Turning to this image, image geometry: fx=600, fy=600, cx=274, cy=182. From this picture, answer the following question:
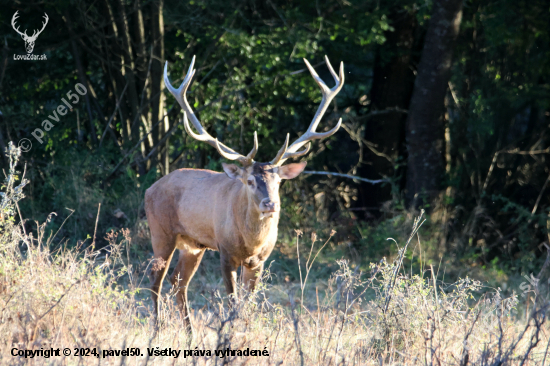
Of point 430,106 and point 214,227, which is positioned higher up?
point 430,106

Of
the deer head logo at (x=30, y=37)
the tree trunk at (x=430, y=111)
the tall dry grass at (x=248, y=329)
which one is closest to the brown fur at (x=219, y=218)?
the tall dry grass at (x=248, y=329)

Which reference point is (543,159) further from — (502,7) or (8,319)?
(8,319)

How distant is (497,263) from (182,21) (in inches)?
235

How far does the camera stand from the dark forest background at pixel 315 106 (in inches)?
338

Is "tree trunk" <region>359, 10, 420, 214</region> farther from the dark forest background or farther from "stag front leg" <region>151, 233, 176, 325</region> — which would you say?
"stag front leg" <region>151, 233, 176, 325</region>

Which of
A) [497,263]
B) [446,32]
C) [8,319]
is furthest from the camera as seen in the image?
[497,263]

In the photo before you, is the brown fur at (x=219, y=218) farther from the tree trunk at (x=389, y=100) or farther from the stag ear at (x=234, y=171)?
the tree trunk at (x=389, y=100)

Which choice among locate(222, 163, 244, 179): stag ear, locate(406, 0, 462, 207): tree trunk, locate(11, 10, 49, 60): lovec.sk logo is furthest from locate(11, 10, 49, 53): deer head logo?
locate(406, 0, 462, 207): tree trunk

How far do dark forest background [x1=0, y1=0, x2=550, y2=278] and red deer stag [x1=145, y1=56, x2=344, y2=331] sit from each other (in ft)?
6.96

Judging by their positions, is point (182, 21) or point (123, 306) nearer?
point (123, 306)

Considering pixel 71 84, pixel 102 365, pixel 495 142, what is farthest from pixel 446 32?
pixel 102 365

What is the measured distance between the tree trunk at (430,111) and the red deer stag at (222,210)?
10.5 ft

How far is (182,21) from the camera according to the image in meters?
8.62

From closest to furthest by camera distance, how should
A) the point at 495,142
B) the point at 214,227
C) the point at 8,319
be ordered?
1. the point at 8,319
2. the point at 214,227
3. the point at 495,142
